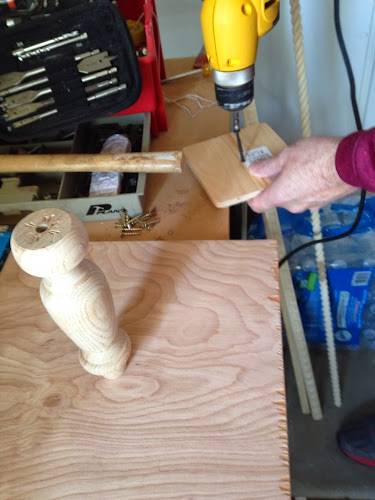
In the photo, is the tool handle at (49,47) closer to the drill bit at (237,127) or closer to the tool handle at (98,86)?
the tool handle at (98,86)

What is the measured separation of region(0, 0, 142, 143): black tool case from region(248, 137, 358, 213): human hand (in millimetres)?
273

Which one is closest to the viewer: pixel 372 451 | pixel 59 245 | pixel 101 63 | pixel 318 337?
pixel 59 245

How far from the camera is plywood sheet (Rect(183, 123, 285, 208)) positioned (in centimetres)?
65

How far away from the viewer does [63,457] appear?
1.37ft

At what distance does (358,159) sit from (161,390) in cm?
38

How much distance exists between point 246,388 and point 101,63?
21.6 inches

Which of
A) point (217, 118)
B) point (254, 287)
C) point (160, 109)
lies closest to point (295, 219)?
point (217, 118)

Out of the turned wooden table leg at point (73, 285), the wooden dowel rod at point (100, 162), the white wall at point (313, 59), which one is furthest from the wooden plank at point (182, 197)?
the white wall at point (313, 59)

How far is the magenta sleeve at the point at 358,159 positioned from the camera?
51cm

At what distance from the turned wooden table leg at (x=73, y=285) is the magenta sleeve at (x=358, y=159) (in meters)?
0.36

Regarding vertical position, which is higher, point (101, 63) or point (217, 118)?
point (101, 63)

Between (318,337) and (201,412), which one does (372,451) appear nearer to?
(318,337)

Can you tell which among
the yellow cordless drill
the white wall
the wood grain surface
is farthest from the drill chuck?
the white wall

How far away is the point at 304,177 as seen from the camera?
60 centimetres
